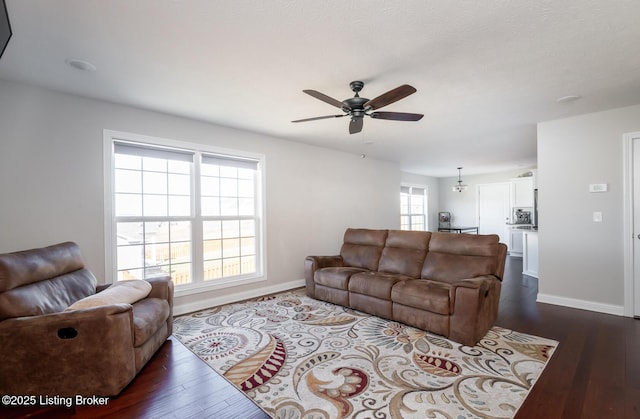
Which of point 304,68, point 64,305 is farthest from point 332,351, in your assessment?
point 304,68

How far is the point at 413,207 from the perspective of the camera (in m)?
9.20

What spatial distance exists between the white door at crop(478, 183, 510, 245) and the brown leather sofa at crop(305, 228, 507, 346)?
247 inches

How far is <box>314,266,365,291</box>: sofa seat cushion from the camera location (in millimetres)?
3873

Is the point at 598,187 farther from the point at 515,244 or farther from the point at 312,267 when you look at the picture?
the point at 515,244

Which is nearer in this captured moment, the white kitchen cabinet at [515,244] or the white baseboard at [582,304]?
the white baseboard at [582,304]

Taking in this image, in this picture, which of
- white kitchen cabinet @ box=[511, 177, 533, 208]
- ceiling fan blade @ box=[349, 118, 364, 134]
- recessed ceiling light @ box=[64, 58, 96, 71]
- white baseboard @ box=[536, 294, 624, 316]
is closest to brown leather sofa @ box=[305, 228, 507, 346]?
white baseboard @ box=[536, 294, 624, 316]

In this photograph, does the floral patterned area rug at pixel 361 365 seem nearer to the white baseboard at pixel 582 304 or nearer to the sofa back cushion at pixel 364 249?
the sofa back cushion at pixel 364 249

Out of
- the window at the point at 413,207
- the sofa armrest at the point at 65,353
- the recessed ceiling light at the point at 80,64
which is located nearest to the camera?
the sofa armrest at the point at 65,353

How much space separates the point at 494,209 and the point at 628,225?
5819mm

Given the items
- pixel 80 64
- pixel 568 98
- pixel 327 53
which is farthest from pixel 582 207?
pixel 80 64

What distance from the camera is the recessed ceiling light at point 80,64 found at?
2.37 m

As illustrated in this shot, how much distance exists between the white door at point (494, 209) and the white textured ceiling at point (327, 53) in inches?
224

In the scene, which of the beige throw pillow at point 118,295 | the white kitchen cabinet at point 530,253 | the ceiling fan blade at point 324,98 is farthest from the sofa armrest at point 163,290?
the white kitchen cabinet at point 530,253

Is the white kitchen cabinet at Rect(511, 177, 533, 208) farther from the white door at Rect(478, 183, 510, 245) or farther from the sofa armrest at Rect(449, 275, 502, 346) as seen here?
the sofa armrest at Rect(449, 275, 502, 346)
